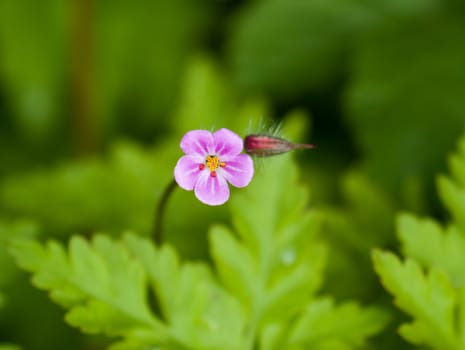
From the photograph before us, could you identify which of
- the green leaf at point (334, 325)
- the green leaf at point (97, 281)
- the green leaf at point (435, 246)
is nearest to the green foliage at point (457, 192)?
the green leaf at point (435, 246)

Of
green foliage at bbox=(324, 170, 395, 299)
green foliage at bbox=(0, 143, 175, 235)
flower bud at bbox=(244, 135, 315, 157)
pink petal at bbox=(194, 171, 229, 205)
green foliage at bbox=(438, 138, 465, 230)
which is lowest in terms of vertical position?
pink petal at bbox=(194, 171, 229, 205)

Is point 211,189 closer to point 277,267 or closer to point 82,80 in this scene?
point 277,267

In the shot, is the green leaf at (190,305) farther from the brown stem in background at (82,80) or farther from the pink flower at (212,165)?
the brown stem in background at (82,80)

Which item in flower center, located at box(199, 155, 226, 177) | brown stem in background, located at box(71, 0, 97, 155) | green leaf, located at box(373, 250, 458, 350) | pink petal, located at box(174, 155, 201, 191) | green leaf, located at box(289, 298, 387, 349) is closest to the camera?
pink petal, located at box(174, 155, 201, 191)

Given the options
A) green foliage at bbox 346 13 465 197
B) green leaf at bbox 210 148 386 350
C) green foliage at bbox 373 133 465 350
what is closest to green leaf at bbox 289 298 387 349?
green leaf at bbox 210 148 386 350

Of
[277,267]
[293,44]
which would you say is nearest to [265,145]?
[277,267]

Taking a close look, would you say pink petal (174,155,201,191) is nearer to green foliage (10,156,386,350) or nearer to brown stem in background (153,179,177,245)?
brown stem in background (153,179,177,245)

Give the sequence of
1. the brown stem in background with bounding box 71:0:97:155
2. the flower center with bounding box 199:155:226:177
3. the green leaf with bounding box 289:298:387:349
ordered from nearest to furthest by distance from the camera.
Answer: the flower center with bounding box 199:155:226:177 → the green leaf with bounding box 289:298:387:349 → the brown stem in background with bounding box 71:0:97:155
